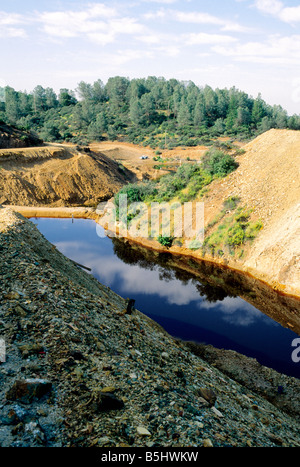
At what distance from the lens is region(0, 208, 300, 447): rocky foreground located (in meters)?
5.75

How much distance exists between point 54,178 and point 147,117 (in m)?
56.7

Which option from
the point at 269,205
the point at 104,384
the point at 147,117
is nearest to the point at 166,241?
the point at 269,205

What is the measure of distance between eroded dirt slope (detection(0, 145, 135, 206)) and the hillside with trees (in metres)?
22.5

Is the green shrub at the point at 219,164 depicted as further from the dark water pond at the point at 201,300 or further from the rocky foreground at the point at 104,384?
the rocky foreground at the point at 104,384

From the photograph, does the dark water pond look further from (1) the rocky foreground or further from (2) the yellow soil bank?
(1) the rocky foreground

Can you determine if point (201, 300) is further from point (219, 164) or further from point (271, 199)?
point (219, 164)

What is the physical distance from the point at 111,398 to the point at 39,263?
23.3 feet

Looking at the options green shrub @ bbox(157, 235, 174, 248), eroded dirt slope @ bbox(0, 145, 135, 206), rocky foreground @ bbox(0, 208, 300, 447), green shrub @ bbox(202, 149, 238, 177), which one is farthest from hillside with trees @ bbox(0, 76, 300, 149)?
rocky foreground @ bbox(0, 208, 300, 447)

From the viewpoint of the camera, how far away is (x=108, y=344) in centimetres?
920

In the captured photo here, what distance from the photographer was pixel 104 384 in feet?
23.2

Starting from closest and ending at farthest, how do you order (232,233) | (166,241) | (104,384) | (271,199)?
(104,384), (232,233), (271,199), (166,241)
